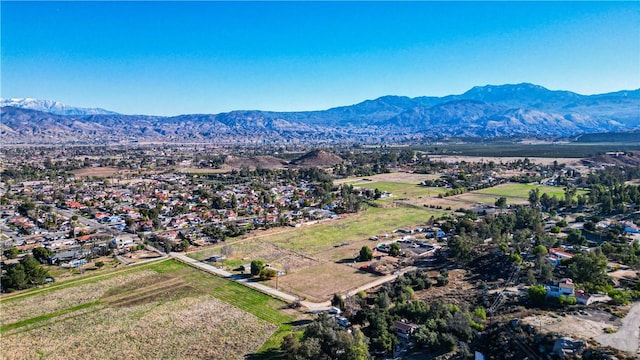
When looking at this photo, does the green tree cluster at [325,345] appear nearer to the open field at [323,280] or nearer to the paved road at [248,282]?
the paved road at [248,282]

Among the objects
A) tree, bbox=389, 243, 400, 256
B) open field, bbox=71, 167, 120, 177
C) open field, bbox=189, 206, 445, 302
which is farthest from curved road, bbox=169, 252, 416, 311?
open field, bbox=71, 167, 120, 177

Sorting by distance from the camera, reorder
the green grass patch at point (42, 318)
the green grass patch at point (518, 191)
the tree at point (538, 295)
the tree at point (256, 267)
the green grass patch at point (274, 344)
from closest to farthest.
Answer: the green grass patch at point (274, 344) → the tree at point (538, 295) → the green grass patch at point (42, 318) → the tree at point (256, 267) → the green grass patch at point (518, 191)

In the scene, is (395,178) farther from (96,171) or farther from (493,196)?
(96,171)

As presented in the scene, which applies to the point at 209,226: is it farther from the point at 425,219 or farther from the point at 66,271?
the point at 425,219

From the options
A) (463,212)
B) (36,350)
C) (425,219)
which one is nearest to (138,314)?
(36,350)

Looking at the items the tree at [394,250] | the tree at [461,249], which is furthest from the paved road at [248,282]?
the tree at [461,249]

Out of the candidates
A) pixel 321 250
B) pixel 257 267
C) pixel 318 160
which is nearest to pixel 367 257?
pixel 321 250

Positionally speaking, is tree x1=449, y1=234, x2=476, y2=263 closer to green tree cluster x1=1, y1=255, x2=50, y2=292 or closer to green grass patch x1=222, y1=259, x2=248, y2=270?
green grass patch x1=222, y1=259, x2=248, y2=270
